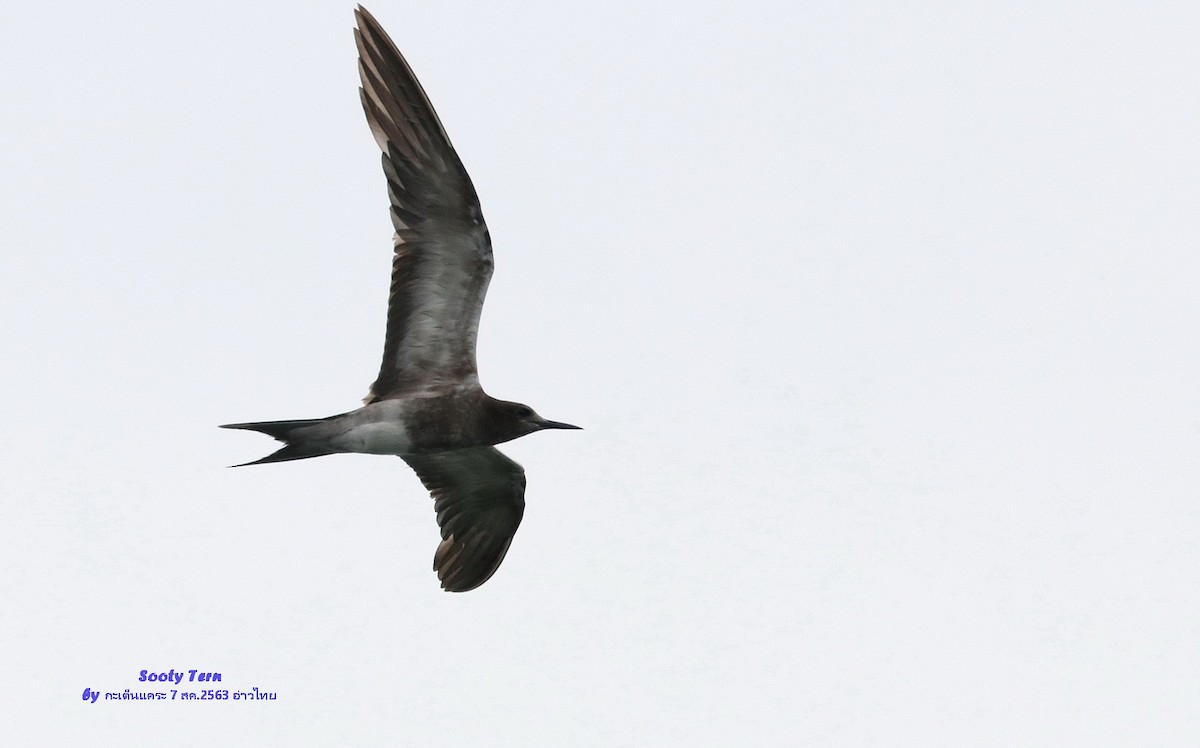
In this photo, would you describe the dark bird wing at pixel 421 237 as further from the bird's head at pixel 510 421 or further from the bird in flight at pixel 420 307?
the bird's head at pixel 510 421

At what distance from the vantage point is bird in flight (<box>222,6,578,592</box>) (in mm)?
13969

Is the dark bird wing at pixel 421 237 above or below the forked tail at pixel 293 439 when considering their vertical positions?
Result: above

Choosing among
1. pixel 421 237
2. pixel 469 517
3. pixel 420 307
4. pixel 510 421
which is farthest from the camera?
pixel 469 517

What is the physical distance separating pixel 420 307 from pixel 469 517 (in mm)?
3061

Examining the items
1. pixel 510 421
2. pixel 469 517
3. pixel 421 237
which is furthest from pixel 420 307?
pixel 469 517

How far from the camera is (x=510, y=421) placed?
15391 mm

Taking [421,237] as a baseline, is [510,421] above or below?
below

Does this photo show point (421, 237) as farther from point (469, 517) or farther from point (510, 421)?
point (469, 517)

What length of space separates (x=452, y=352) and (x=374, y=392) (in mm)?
876

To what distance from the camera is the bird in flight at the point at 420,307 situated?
45.8ft

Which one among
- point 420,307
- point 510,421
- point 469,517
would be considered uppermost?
point 420,307

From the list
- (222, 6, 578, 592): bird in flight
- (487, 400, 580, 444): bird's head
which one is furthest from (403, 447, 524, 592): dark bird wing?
(487, 400, 580, 444): bird's head

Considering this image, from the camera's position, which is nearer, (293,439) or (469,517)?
(293,439)

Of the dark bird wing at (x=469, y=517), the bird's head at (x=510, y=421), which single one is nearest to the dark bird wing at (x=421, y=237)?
the bird's head at (x=510, y=421)
